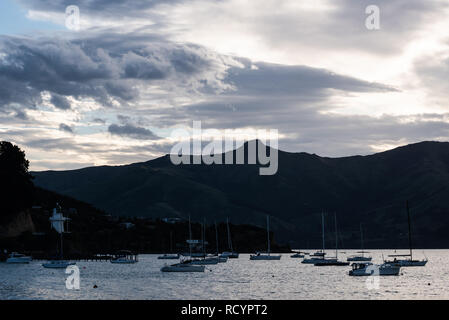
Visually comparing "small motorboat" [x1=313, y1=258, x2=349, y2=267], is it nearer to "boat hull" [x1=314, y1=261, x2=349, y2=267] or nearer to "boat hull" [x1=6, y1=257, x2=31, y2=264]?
"boat hull" [x1=314, y1=261, x2=349, y2=267]

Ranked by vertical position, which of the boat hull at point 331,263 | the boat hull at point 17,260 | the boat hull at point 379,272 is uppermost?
the boat hull at point 17,260

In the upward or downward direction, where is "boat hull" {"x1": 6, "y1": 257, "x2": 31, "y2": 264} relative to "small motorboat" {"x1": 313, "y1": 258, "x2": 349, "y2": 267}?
upward

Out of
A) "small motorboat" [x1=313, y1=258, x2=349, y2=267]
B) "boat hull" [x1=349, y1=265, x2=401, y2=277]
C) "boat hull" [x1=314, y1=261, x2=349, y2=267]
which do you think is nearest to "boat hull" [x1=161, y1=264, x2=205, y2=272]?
"boat hull" [x1=349, y1=265, x2=401, y2=277]

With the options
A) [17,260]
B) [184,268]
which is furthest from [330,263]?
[17,260]

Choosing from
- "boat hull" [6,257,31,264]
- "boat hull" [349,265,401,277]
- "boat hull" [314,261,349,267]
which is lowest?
"boat hull" [314,261,349,267]

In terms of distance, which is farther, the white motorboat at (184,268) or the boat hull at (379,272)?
the white motorboat at (184,268)

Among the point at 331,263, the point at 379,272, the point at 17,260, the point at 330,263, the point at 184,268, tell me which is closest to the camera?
the point at 379,272

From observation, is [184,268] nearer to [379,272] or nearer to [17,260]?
[379,272]

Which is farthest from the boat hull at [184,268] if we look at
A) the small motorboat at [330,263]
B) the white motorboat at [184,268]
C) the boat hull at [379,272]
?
the small motorboat at [330,263]

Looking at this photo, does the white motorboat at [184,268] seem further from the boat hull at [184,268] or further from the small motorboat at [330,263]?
the small motorboat at [330,263]

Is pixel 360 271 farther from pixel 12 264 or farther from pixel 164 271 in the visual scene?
pixel 12 264
